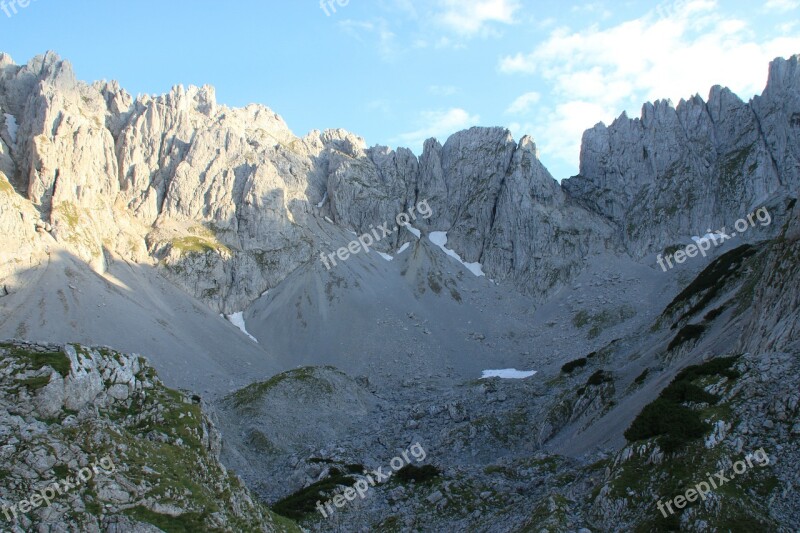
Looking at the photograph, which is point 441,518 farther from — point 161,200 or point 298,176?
point 298,176

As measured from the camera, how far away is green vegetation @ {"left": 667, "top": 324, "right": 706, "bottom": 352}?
51.3 metres

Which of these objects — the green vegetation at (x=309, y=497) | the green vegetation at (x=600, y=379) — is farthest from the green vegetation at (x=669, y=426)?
the green vegetation at (x=600, y=379)

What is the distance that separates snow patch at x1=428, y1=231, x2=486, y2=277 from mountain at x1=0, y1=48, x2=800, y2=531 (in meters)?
0.77

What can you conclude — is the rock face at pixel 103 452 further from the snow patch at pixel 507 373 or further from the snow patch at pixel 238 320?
the snow patch at pixel 238 320

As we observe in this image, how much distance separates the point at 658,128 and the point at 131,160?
427ft

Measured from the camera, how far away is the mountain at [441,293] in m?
31.1

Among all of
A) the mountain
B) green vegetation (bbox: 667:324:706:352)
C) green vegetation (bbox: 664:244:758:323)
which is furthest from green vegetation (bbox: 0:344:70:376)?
green vegetation (bbox: 664:244:758:323)

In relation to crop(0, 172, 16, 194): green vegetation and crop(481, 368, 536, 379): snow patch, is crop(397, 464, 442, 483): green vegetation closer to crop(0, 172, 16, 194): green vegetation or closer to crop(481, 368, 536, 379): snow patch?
crop(481, 368, 536, 379): snow patch

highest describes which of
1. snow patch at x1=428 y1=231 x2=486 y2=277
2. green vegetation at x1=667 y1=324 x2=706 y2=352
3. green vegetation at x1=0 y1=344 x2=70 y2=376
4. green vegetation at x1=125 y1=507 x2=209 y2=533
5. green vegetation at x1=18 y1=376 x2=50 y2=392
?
snow patch at x1=428 y1=231 x2=486 y2=277

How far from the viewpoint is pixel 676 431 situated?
27859 mm

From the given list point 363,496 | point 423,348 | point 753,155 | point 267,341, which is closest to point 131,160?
point 267,341

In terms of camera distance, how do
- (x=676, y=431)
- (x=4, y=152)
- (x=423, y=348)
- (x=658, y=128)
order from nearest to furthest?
(x=676, y=431) < (x=423, y=348) < (x=4, y=152) < (x=658, y=128)

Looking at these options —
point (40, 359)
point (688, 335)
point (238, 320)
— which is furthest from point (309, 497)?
point (238, 320)

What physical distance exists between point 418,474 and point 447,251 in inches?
4415
